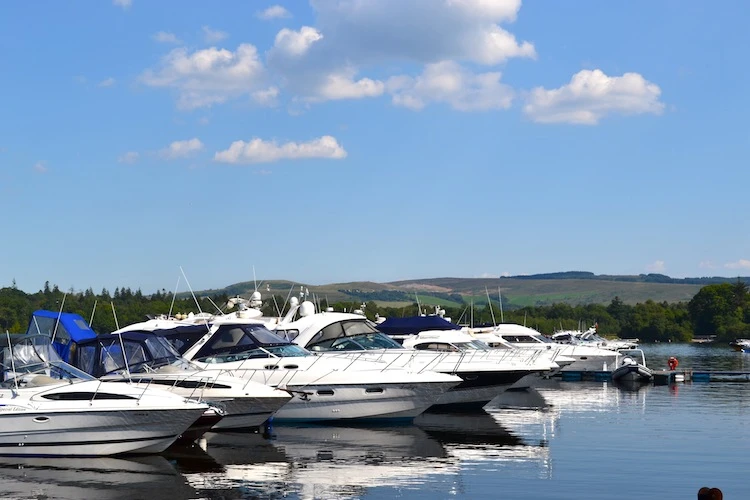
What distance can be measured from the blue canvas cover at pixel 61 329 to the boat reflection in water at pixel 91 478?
230 inches

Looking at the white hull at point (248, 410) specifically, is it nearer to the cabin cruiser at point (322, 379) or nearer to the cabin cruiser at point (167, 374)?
the cabin cruiser at point (167, 374)

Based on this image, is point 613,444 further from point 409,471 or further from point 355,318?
point 355,318

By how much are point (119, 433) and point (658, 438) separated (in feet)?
42.8

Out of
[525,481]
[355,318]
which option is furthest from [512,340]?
[525,481]

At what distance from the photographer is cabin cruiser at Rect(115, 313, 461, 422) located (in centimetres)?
2738

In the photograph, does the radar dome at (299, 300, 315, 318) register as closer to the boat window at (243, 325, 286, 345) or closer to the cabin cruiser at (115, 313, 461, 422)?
the boat window at (243, 325, 286, 345)

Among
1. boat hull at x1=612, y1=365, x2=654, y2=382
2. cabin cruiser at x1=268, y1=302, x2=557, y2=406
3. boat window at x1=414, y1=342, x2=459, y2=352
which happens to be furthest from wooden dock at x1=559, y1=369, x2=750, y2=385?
cabin cruiser at x1=268, y1=302, x2=557, y2=406

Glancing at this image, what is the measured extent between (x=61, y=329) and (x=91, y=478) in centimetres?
862

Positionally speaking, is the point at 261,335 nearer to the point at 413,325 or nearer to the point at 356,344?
the point at 356,344

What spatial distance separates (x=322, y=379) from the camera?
89.8ft

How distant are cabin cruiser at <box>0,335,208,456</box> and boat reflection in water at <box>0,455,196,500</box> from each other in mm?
314

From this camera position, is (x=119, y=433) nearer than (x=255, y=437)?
Yes

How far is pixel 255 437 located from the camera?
Result: 2562cm

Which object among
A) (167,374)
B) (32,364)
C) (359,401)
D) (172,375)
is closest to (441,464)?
(359,401)
